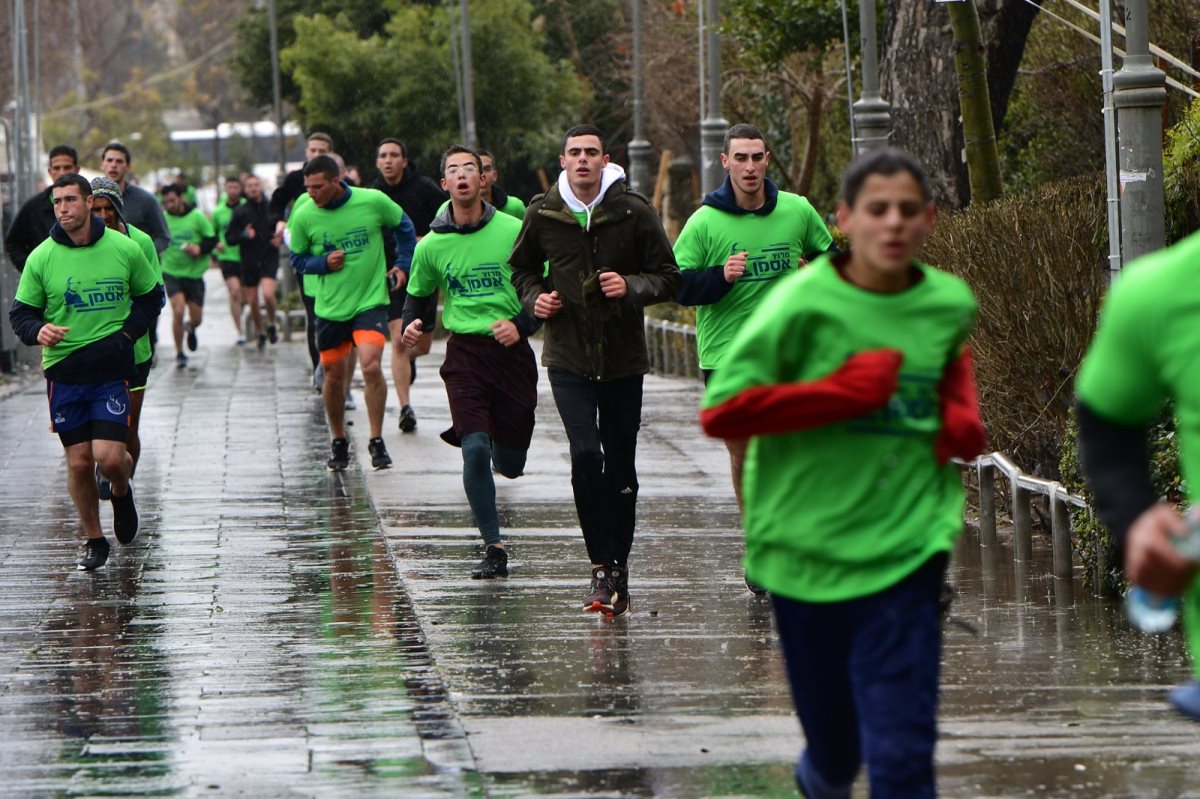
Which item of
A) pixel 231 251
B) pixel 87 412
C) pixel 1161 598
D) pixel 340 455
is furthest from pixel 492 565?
pixel 231 251

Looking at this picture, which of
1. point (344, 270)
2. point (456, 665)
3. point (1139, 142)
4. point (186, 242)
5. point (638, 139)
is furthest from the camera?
point (638, 139)

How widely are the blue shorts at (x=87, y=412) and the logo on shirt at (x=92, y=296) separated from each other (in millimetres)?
338

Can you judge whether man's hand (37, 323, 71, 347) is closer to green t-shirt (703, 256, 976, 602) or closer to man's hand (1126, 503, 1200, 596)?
green t-shirt (703, 256, 976, 602)

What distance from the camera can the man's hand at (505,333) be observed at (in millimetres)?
9492

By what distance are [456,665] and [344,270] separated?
20.5ft

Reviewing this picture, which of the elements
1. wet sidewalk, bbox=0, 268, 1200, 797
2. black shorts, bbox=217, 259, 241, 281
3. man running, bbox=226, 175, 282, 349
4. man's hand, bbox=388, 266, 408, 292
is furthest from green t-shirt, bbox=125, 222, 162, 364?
black shorts, bbox=217, 259, 241, 281

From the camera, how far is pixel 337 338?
1340 cm

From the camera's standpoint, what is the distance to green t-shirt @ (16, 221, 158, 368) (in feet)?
32.7

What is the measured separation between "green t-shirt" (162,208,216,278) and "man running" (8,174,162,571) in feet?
41.5

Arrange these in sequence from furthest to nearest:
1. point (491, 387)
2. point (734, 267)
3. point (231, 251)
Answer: point (231, 251) → point (491, 387) → point (734, 267)

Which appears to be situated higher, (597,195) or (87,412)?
(597,195)

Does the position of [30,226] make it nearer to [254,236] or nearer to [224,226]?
[254,236]

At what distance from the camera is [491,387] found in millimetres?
9719

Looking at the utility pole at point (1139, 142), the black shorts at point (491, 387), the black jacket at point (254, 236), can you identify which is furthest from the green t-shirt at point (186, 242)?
the utility pole at point (1139, 142)
